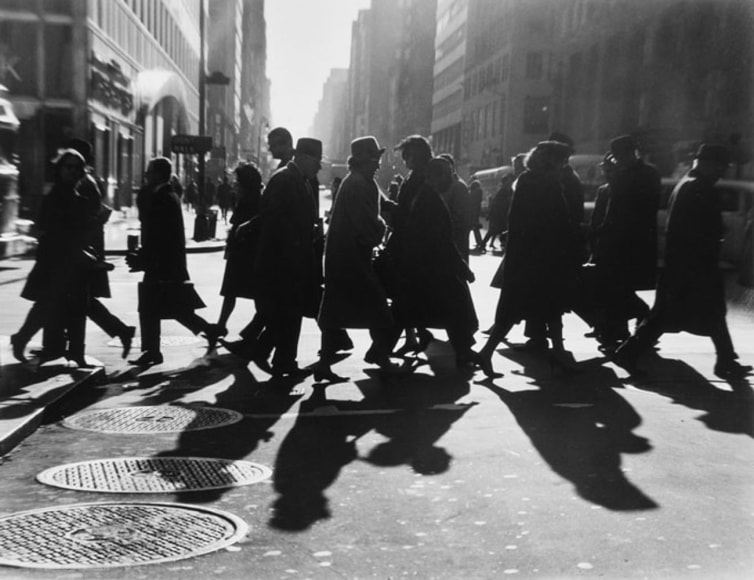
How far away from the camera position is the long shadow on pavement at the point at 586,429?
598 centimetres

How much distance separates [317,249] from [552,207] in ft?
8.12

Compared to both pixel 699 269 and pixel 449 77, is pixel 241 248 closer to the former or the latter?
pixel 699 269

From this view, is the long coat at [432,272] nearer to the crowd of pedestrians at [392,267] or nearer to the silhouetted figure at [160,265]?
the crowd of pedestrians at [392,267]

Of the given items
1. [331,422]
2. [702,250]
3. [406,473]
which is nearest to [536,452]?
[406,473]

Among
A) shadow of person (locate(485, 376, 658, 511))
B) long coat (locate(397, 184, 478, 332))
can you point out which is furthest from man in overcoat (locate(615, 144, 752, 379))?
long coat (locate(397, 184, 478, 332))

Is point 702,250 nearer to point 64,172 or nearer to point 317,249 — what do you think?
point 317,249

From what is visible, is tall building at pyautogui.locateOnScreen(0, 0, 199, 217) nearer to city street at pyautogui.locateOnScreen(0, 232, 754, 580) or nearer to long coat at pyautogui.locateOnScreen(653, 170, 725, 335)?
city street at pyautogui.locateOnScreen(0, 232, 754, 580)

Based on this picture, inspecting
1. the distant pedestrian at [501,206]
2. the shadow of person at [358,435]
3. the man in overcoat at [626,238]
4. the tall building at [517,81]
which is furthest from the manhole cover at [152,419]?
the tall building at [517,81]

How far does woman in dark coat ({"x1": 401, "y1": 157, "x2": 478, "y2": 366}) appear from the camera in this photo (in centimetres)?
990

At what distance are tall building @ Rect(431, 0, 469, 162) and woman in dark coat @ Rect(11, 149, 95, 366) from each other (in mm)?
106754

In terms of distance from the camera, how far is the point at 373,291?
9484 mm

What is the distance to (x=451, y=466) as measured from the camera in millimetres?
6531

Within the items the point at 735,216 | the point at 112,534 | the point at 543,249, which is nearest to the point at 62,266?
the point at 543,249

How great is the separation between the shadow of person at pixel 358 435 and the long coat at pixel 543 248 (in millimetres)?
891
